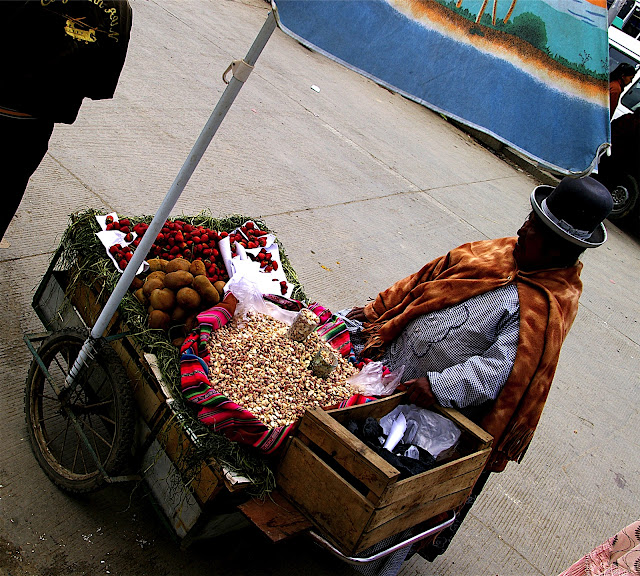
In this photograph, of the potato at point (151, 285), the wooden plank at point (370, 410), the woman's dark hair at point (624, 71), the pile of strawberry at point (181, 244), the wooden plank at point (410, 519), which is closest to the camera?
the wooden plank at point (410, 519)

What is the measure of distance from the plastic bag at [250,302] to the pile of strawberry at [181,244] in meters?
0.15

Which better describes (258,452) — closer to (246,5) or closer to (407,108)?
(407,108)

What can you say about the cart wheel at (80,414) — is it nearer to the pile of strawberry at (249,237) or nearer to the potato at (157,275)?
the potato at (157,275)

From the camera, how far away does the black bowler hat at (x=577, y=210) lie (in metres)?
2.65

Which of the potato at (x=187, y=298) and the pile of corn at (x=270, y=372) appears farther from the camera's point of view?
the potato at (x=187, y=298)

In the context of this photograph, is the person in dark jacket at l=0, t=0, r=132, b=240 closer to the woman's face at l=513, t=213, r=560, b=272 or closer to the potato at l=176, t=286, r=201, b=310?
the potato at l=176, t=286, r=201, b=310

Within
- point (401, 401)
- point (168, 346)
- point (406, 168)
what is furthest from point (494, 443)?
point (406, 168)

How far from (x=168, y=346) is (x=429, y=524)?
4.76ft

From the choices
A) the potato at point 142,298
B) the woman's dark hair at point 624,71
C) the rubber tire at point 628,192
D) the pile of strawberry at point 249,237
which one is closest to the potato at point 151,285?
the potato at point 142,298

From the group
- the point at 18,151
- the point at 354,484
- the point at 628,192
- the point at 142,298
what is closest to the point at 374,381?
the point at 354,484

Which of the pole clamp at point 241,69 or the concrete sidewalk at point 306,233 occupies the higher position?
the pole clamp at point 241,69

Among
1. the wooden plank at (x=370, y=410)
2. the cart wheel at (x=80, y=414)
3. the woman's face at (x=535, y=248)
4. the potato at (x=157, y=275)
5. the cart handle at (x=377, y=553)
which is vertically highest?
the woman's face at (x=535, y=248)

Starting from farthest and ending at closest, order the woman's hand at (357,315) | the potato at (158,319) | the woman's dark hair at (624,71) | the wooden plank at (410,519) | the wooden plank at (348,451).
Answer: the woman's dark hair at (624,71) < the woman's hand at (357,315) < the potato at (158,319) < the wooden plank at (410,519) < the wooden plank at (348,451)

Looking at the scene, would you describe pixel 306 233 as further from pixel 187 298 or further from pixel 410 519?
pixel 410 519
